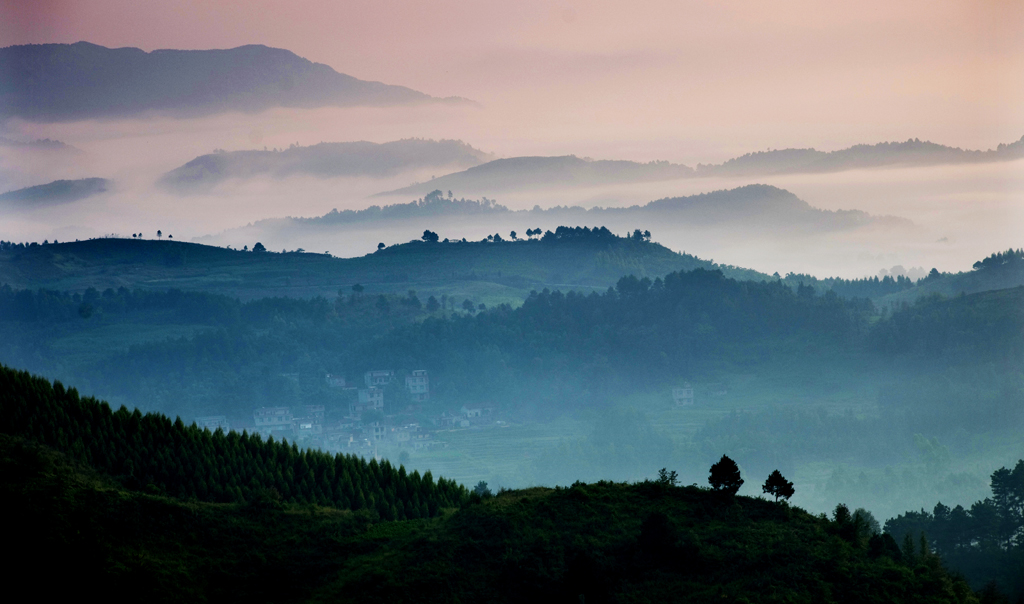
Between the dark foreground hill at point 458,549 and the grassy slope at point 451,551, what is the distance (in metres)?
0.08

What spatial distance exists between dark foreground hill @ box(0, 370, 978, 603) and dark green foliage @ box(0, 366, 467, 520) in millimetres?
3773

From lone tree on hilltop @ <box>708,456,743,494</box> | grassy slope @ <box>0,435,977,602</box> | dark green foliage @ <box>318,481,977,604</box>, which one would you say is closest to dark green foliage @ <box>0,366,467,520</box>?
grassy slope @ <box>0,435,977,602</box>

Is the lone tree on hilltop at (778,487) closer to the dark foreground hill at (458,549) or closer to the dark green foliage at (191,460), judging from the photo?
the dark foreground hill at (458,549)

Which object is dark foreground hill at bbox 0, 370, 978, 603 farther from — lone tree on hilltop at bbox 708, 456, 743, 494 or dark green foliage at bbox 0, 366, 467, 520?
dark green foliage at bbox 0, 366, 467, 520

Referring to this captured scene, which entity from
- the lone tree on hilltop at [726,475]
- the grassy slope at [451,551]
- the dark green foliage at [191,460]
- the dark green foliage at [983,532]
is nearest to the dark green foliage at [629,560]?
the grassy slope at [451,551]

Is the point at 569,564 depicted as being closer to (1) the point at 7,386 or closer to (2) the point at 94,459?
(2) the point at 94,459

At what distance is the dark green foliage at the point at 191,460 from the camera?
59.5 meters

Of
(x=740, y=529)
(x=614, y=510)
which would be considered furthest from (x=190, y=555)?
Answer: (x=740, y=529)

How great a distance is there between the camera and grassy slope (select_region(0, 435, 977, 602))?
44.0 metres

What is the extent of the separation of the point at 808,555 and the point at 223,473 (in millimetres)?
34828

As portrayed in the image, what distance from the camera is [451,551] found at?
47406 millimetres

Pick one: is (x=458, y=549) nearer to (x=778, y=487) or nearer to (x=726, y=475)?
(x=726, y=475)

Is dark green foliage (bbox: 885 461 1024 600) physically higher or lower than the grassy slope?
lower

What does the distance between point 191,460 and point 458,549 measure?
2265cm
